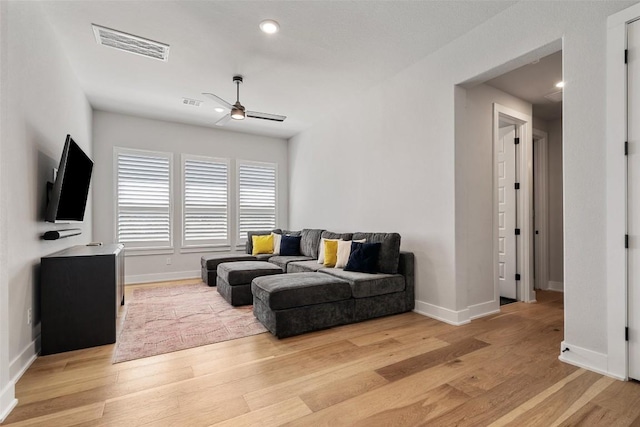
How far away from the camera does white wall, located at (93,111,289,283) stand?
5227 millimetres

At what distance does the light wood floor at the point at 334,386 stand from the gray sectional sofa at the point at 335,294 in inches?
8.1

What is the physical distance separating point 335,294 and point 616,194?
2327 mm

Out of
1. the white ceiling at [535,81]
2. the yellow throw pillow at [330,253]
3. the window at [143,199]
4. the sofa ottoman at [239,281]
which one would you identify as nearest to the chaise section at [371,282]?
the yellow throw pillow at [330,253]

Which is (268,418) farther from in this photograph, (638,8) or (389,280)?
(638,8)

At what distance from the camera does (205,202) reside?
20.0ft

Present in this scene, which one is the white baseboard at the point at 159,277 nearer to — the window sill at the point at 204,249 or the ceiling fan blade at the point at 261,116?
the window sill at the point at 204,249

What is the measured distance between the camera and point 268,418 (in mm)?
1702

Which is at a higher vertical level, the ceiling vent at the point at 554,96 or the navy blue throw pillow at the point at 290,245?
the ceiling vent at the point at 554,96

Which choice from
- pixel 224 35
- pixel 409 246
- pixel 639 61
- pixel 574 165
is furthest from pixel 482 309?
pixel 224 35

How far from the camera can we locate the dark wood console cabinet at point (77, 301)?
2.56 metres

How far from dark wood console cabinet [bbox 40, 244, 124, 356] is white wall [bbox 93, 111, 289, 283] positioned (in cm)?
293

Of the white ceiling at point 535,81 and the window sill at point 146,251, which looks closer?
the white ceiling at point 535,81

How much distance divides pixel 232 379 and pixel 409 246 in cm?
247

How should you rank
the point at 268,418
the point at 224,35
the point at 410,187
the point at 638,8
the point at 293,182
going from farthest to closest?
1. the point at 293,182
2. the point at 410,187
3. the point at 224,35
4. the point at 638,8
5. the point at 268,418
